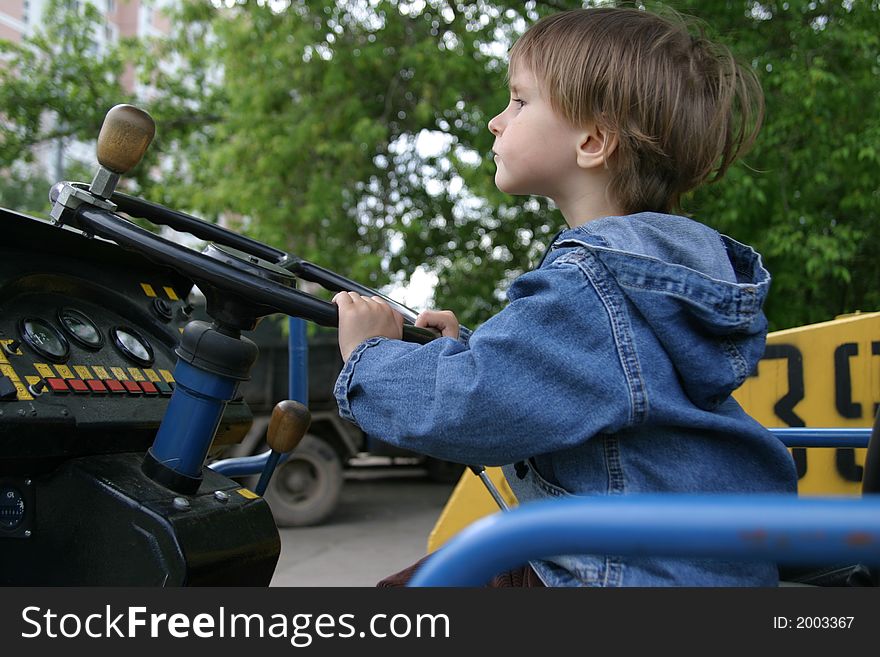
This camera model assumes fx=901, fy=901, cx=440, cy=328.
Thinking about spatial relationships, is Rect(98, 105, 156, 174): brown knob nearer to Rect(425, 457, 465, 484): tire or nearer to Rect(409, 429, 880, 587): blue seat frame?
Rect(409, 429, 880, 587): blue seat frame

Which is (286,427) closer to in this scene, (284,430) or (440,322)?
(284,430)

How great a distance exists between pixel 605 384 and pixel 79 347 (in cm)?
82

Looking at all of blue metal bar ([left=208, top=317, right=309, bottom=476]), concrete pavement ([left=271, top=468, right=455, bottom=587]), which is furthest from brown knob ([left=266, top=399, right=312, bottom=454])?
concrete pavement ([left=271, top=468, right=455, bottom=587])

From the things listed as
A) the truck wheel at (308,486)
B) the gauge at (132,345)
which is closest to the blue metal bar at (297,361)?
the gauge at (132,345)

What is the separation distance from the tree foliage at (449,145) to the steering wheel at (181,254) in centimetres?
467

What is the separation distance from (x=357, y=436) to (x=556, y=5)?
12.0ft

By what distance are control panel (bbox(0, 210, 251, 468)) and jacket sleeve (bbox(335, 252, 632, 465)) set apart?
0.47 metres

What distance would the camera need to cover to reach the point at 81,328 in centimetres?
140

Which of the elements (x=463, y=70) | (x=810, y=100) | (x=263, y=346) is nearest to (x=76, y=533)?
(x=810, y=100)

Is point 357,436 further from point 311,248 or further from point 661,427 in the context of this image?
point 661,427

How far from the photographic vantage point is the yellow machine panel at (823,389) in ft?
10.2

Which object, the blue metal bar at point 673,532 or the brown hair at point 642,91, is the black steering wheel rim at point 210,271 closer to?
the brown hair at point 642,91

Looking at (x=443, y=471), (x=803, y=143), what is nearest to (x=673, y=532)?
(x=803, y=143)

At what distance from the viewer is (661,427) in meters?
1.06
